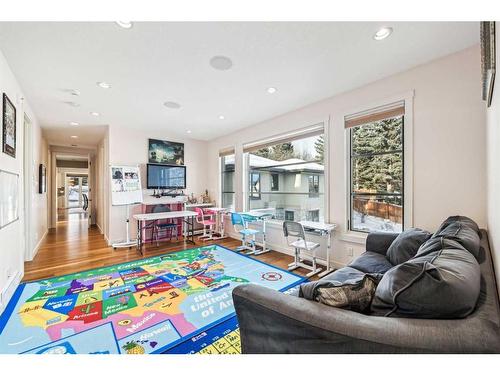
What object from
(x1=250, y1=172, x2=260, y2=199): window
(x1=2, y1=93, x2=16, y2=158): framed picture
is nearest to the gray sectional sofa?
(x1=2, y1=93, x2=16, y2=158): framed picture

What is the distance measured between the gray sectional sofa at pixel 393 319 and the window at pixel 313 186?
8.42 ft

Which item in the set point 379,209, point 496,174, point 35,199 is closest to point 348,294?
point 496,174

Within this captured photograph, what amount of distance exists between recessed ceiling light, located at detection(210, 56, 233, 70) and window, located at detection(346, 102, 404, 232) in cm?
186

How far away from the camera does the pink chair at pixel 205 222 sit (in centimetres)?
512

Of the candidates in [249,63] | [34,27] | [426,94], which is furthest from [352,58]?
[34,27]

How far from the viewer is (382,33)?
193cm

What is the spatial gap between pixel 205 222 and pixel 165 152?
2.10 m

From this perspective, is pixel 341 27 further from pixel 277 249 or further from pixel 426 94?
pixel 277 249

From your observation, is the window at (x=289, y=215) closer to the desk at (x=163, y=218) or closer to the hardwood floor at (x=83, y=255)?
the hardwood floor at (x=83, y=255)

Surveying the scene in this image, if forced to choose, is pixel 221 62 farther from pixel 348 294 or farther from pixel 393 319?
pixel 393 319

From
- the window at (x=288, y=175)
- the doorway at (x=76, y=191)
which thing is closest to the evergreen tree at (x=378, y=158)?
the window at (x=288, y=175)

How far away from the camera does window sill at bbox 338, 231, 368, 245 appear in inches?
116

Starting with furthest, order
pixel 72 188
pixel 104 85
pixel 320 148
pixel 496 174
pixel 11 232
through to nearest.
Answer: pixel 72 188 < pixel 320 148 < pixel 104 85 < pixel 11 232 < pixel 496 174
